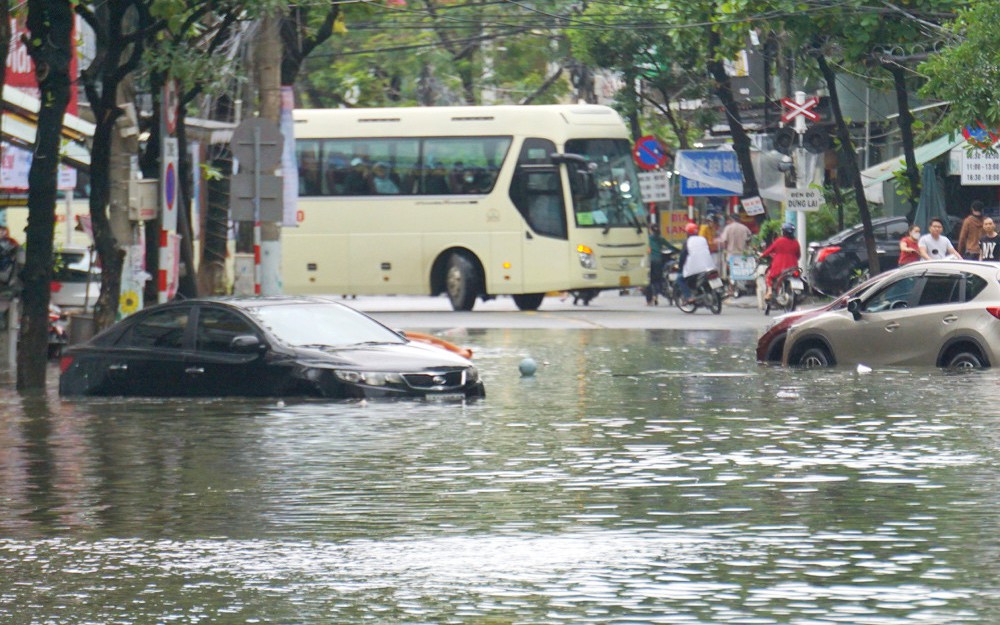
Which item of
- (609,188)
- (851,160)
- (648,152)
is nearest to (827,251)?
(609,188)

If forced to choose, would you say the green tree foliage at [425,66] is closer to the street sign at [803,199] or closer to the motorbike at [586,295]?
the motorbike at [586,295]

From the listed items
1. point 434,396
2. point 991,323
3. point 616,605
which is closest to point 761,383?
point 991,323

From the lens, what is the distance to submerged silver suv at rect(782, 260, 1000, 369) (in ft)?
66.4

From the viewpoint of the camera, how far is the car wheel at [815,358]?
72.6 feet

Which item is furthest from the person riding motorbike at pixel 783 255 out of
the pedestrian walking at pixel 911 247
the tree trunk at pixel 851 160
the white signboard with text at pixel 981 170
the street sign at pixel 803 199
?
the pedestrian walking at pixel 911 247

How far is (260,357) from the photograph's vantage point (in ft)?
59.4

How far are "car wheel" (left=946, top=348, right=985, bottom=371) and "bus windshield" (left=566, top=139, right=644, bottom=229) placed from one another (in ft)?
62.6

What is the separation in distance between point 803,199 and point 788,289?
7.00 ft

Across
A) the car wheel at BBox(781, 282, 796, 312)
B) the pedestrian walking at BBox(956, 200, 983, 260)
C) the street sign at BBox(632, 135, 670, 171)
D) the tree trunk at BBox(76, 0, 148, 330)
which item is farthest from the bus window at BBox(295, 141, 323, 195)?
the tree trunk at BBox(76, 0, 148, 330)

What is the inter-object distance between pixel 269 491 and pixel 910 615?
17.0 ft

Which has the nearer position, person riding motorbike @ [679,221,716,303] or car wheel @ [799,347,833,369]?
car wheel @ [799,347,833,369]

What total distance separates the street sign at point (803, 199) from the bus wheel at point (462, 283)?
20.8 ft

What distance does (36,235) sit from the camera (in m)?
20.6

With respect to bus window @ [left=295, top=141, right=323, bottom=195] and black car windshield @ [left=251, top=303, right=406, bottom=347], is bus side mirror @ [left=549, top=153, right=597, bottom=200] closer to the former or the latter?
bus window @ [left=295, top=141, right=323, bottom=195]
